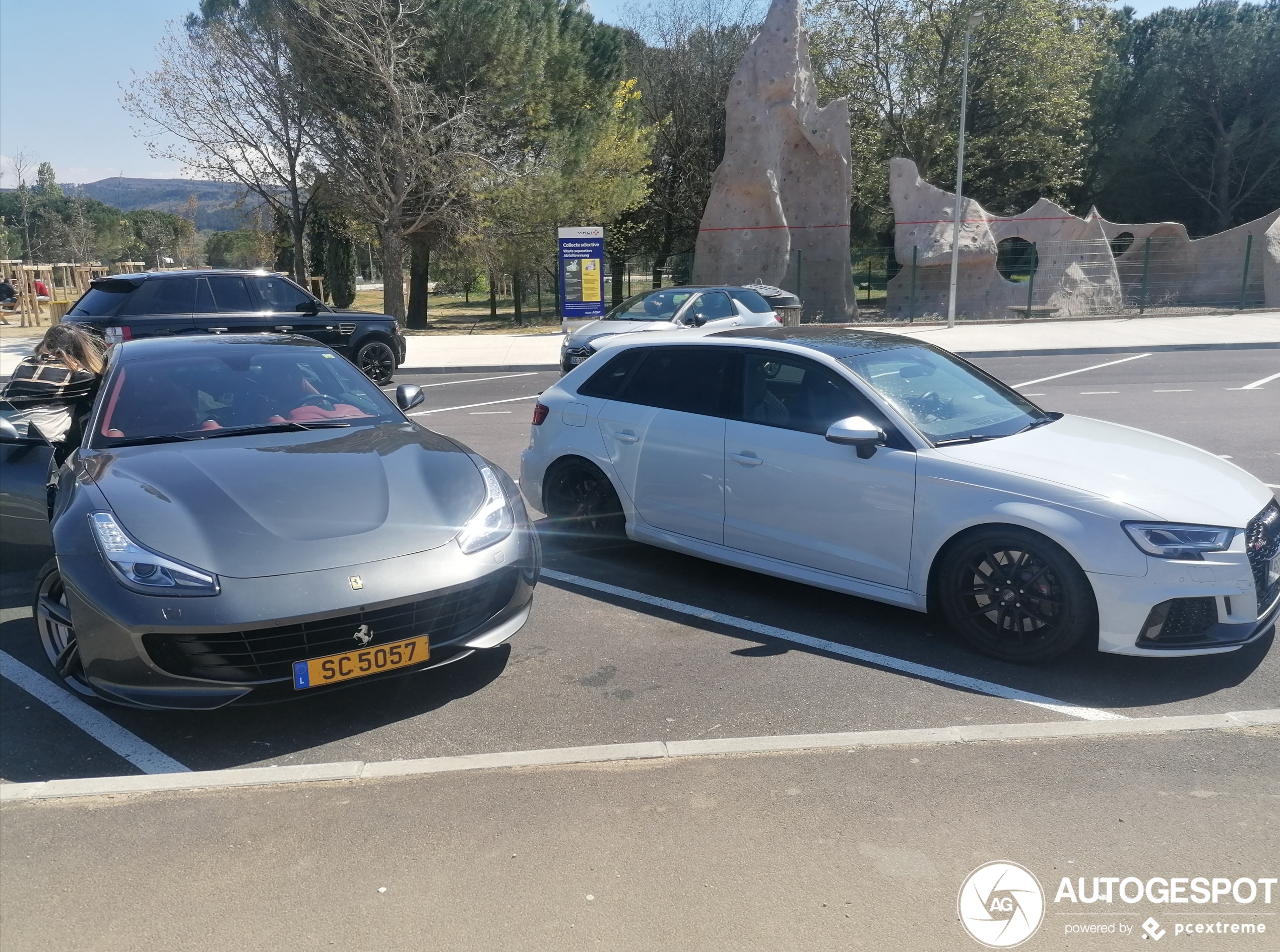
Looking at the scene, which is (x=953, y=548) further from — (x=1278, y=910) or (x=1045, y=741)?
(x=1278, y=910)

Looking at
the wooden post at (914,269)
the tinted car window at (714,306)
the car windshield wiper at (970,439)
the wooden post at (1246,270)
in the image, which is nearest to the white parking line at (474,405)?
the tinted car window at (714,306)

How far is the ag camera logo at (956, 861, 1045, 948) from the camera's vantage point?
8.89 ft

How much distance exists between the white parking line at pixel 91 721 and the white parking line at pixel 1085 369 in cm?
1336

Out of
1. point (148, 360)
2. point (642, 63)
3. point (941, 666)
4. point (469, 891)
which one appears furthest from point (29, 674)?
point (642, 63)

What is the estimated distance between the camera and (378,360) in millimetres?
15102

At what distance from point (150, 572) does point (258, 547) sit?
384 millimetres

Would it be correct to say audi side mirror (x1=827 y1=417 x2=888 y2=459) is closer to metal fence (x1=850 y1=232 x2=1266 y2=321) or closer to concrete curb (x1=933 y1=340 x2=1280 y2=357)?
concrete curb (x1=933 y1=340 x2=1280 y2=357)

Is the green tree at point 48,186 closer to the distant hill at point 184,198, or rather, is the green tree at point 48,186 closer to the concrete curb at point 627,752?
the distant hill at point 184,198

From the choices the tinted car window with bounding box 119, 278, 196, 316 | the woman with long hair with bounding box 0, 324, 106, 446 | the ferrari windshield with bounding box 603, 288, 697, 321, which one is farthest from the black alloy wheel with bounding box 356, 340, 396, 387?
the woman with long hair with bounding box 0, 324, 106, 446

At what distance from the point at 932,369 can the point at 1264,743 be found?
2521 millimetres

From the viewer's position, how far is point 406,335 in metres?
25.3

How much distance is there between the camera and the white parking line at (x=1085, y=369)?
15252 millimetres

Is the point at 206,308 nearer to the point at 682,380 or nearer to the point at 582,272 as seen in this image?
the point at 682,380

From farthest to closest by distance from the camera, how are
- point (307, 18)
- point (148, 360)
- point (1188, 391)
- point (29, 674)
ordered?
point (307, 18) → point (1188, 391) → point (148, 360) → point (29, 674)
